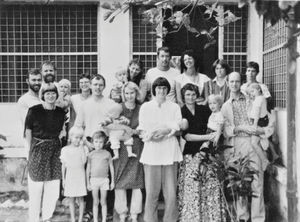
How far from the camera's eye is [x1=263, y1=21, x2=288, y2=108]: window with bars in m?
6.55

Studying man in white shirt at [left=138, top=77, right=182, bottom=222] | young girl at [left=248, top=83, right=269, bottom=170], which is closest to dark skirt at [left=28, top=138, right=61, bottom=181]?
man in white shirt at [left=138, top=77, right=182, bottom=222]

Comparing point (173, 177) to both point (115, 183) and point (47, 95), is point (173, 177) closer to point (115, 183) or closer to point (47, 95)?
point (115, 183)

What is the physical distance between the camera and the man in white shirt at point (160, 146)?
5.68 m

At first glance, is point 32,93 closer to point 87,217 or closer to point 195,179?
point 87,217

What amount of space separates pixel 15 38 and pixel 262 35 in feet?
12.6

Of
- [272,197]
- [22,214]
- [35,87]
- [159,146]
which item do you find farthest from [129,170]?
[272,197]

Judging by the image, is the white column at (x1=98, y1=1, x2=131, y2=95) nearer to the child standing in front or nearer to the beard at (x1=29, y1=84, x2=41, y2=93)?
the beard at (x1=29, y1=84, x2=41, y2=93)

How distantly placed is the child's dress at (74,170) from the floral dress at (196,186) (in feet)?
3.87

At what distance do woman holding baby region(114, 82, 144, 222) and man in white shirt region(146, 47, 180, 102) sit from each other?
0.44 m

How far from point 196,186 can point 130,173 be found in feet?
2.65

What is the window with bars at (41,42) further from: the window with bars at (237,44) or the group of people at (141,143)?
the window with bars at (237,44)

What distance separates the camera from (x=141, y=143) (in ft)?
19.7

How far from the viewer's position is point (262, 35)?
24.8 feet

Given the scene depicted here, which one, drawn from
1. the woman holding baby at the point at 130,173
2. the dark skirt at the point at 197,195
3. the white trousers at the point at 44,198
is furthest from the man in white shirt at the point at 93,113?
the dark skirt at the point at 197,195
